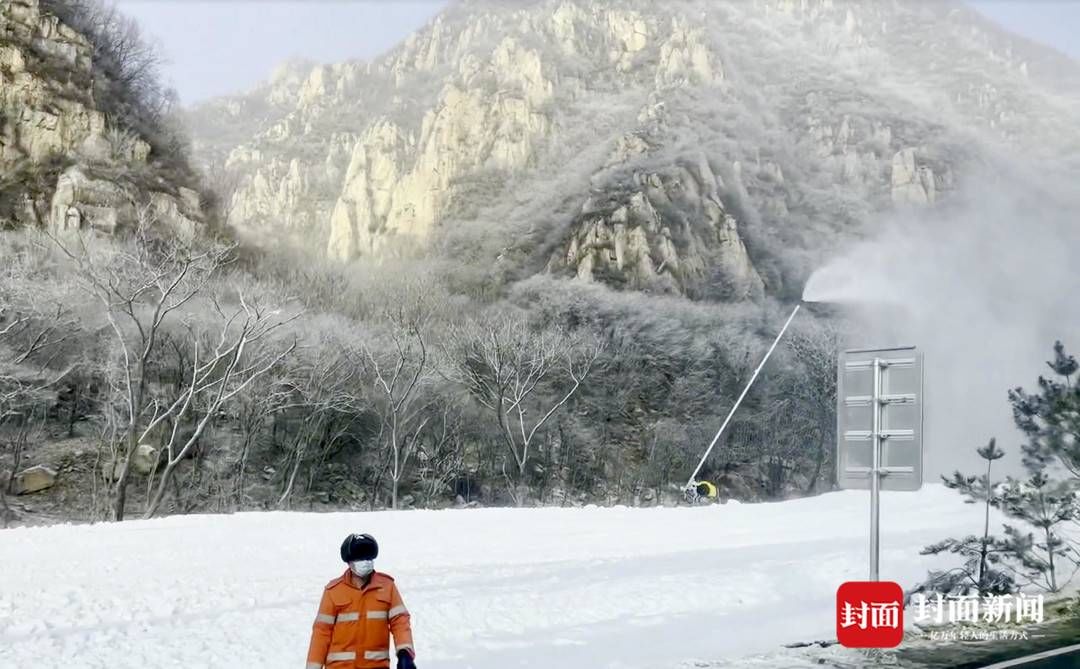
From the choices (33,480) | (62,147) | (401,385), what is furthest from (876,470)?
(62,147)

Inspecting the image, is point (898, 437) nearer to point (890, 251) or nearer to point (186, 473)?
point (186, 473)

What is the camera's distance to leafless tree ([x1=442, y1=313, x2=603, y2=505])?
44.5 meters

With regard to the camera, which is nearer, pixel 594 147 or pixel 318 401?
pixel 318 401

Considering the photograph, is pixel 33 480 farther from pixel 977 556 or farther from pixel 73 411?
pixel 977 556

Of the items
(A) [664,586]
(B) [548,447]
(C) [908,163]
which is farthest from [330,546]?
(C) [908,163]

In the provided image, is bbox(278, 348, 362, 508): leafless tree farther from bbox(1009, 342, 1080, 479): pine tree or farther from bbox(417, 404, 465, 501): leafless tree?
bbox(1009, 342, 1080, 479): pine tree

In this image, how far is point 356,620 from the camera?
474 cm

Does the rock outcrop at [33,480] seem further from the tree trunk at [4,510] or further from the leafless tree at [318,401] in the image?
the leafless tree at [318,401]

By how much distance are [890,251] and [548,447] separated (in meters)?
40.2

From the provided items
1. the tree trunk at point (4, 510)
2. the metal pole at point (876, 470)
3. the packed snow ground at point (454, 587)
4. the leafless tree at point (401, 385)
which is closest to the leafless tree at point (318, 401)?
the leafless tree at point (401, 385)

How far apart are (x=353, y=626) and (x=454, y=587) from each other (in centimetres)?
784

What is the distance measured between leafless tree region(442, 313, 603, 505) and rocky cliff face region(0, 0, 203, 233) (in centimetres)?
2333

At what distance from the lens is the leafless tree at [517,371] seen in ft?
146

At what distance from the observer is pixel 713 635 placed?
34.6 ft
